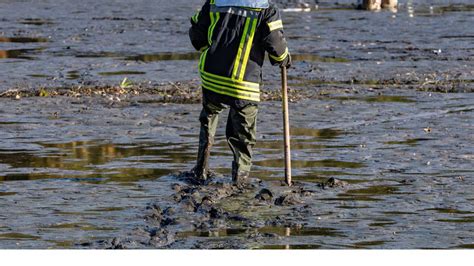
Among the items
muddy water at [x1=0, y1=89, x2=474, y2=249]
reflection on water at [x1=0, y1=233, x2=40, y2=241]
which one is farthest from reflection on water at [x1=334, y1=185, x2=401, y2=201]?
reflection on water at [x1=0, y1=233, x2=40, y2=241]

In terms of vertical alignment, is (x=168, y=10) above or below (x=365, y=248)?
below

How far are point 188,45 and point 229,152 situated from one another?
13.0 metres

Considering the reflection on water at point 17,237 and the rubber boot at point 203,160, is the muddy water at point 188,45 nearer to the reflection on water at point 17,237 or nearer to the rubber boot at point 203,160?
the rubber boot at point 203,160

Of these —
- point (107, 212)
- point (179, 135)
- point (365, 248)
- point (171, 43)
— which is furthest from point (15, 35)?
point (365, 248)

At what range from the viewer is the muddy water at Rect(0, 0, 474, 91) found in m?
20.8

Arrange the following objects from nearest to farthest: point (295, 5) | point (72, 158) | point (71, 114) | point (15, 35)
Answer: point (72, 158) < point (71, 114) < point (15, 35) < point (295, 5)

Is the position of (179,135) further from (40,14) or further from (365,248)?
(40,14)

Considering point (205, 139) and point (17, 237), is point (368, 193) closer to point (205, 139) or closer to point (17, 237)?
point (205, 139)

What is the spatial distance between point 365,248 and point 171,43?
1849 cm

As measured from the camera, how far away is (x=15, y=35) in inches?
1142

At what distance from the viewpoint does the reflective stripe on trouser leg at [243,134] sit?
1146 centimetres

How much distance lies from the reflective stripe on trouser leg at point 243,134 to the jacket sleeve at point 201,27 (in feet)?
2.20

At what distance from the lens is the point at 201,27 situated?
11523 millimetres

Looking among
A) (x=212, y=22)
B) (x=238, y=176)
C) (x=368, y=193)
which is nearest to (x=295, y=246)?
(x=368, y=193)
